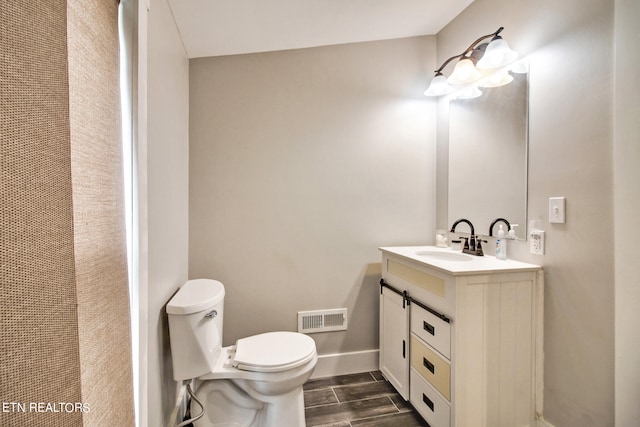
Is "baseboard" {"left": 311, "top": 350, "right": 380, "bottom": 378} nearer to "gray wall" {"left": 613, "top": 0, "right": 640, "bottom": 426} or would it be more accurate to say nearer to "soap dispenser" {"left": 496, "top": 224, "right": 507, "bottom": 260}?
"soap dispenser" {"left": 496, "top": 224, "right": 507, "bottom": 260}

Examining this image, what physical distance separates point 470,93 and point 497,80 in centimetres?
23

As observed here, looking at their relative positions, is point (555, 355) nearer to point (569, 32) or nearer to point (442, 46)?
point (569, 32)

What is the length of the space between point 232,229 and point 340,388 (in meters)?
1.32

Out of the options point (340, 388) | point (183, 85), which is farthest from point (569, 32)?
point (340, 388)

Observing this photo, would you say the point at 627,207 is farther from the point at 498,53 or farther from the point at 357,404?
the point at 357,404

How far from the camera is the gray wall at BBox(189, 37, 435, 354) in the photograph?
2006 mm

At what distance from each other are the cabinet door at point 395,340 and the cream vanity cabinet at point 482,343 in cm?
18

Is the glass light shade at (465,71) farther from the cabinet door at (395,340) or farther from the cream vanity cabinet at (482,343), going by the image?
the cabinet door at (395,340)

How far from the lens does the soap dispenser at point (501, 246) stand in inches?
63.4

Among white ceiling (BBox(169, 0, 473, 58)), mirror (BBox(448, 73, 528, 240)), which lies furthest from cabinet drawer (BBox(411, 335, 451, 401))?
white ceiling (BBox(169, 0, 473, 58))

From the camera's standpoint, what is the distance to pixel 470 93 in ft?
6.33

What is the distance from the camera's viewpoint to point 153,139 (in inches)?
48.9

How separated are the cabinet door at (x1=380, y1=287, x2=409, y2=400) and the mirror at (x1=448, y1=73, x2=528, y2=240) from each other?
0.70 meters

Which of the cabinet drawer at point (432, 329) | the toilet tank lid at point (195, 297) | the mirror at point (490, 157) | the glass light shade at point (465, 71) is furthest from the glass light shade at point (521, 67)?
the toilet tank lid at point (195, 297)
